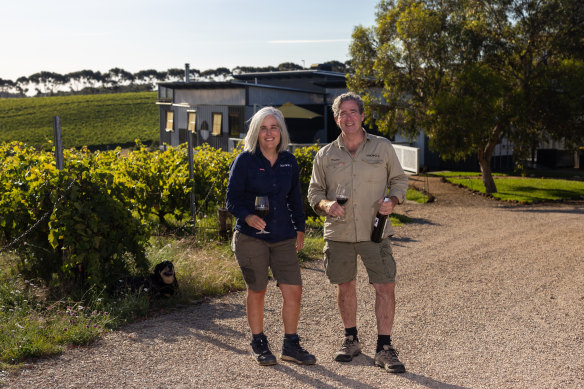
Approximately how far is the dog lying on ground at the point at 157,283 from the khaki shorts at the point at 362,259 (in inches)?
90.0

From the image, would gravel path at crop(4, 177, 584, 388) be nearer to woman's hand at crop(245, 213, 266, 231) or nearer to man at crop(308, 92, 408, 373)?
man at crop(308, 92, 408, 373)

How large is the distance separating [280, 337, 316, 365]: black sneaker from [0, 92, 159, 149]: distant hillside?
52831mm

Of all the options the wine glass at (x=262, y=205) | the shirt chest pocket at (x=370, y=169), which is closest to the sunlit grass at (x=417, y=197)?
the shirt chest pocket at (x=370, y=169)

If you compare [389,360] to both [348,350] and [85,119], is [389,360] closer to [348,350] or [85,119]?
[348,350]

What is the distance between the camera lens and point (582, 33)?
17375 mm

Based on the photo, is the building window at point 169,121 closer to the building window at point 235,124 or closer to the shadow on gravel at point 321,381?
the building window at point 235,124

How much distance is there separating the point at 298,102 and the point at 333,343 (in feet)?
81.4

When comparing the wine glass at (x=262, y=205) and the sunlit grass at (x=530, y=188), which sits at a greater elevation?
the wine glass at (x=262, y=205)

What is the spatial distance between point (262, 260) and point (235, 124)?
74.4 feet

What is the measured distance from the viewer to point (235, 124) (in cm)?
2689

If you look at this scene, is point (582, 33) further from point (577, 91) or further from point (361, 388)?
point (361, 388)

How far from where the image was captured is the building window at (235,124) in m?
26.7

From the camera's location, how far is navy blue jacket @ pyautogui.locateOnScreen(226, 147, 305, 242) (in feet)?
14.9

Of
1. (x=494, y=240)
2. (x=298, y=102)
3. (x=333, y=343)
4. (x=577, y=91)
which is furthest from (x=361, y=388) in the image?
(x=298, y=102)
